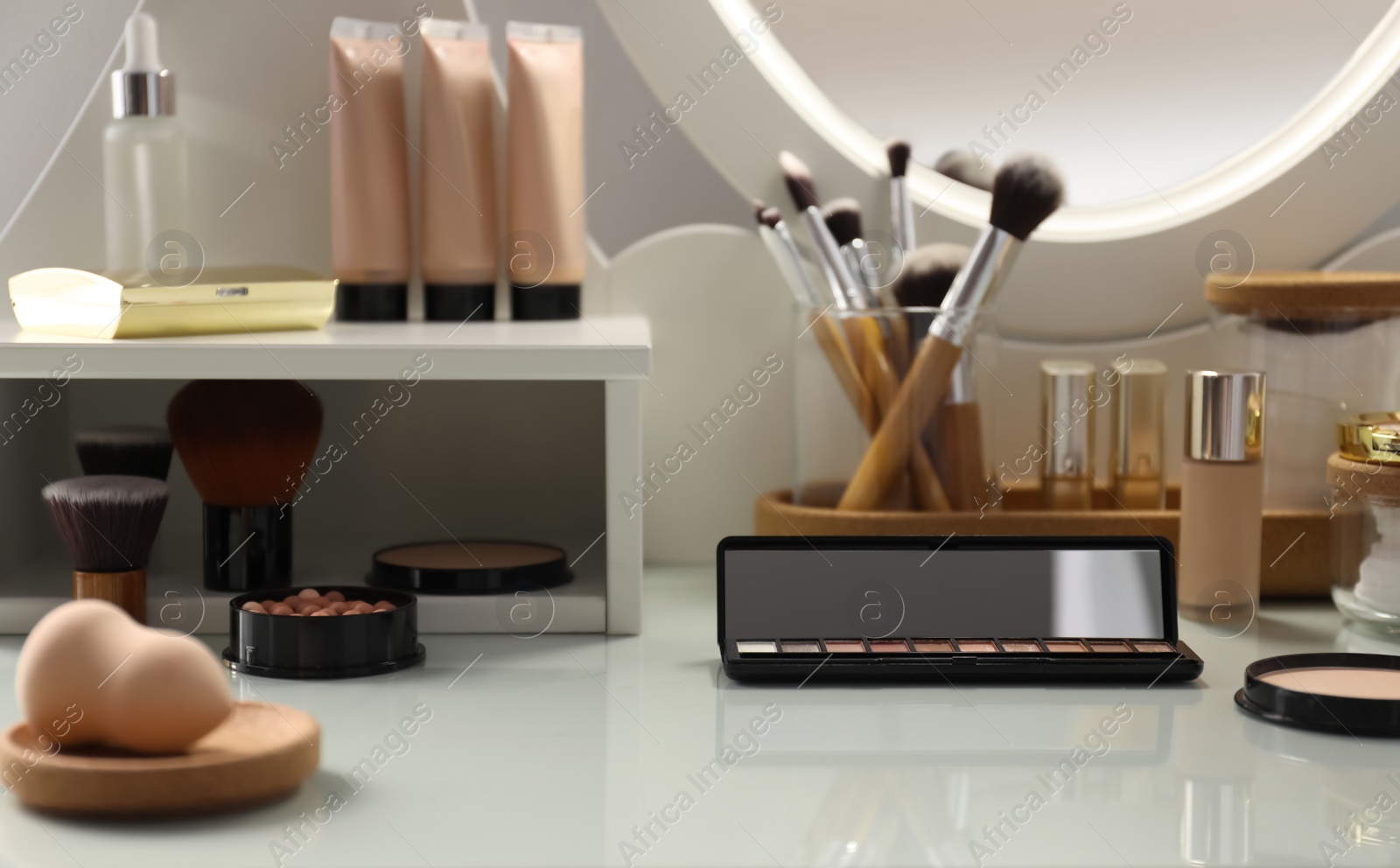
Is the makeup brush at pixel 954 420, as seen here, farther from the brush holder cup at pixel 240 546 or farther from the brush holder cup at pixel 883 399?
the brush holder cup at pixel 240 546

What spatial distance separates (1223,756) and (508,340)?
15.8 inches

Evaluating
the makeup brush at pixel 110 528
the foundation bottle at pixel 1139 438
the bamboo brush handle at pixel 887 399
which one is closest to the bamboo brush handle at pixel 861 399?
the bamboo brush handle at pixel 887 399

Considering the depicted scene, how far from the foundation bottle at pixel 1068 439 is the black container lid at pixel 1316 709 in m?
0.24

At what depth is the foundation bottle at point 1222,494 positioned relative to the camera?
68 cm

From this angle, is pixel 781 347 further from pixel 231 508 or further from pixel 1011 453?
pixel 231 508

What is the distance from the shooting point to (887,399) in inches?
30.7

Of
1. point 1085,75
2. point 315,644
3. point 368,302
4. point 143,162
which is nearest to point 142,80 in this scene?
point 143,162

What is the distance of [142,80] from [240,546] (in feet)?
0.97

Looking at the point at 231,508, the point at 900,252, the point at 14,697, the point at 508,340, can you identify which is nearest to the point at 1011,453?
the point at 900,252

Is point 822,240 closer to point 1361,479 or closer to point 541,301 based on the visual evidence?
point 541,301

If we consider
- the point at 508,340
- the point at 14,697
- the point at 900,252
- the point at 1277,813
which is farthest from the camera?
the point at 900,252

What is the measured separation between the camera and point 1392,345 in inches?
31.2

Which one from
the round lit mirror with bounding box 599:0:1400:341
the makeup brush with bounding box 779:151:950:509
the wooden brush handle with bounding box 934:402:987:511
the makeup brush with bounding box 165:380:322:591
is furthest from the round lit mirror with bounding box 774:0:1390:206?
the makeup brush with bounding box 165:380:322:591

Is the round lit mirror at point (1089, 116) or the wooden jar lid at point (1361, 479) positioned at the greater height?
the round lit mirror at point (1089, 116)
